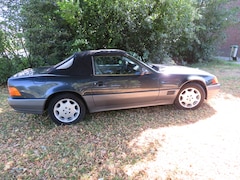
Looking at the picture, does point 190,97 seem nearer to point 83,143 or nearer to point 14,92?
point 83,143

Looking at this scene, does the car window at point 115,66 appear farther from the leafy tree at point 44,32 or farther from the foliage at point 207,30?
the foliage at point 207,30

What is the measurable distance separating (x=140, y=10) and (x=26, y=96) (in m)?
4.29

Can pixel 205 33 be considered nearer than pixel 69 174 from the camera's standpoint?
No

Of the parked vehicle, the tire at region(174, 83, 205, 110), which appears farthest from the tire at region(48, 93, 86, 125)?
the tire at region(174, 83, 205, 110)

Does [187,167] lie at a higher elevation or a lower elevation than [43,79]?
lower

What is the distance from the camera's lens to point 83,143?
2.76 metres

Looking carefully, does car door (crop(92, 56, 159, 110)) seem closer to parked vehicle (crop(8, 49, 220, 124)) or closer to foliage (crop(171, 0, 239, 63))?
parked vehicle (crop(8, 49, 220, 124))

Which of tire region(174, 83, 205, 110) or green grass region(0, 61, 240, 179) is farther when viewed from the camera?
tire region(174, 83, 205, 110)

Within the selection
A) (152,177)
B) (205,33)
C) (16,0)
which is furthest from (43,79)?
(205,33)

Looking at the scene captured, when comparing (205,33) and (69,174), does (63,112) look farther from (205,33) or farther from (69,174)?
(205,33)

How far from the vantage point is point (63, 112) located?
126 inches

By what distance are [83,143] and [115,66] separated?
4.90 feet

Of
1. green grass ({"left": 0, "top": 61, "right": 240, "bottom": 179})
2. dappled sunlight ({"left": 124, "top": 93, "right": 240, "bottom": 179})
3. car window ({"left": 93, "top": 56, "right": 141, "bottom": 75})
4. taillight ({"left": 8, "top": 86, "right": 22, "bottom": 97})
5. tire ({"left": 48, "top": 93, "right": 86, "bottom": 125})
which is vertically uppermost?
car window ({"left": 93, "top": 56, "right": 141, "bottom": 75})

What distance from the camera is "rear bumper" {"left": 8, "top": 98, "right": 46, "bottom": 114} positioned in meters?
3.01
